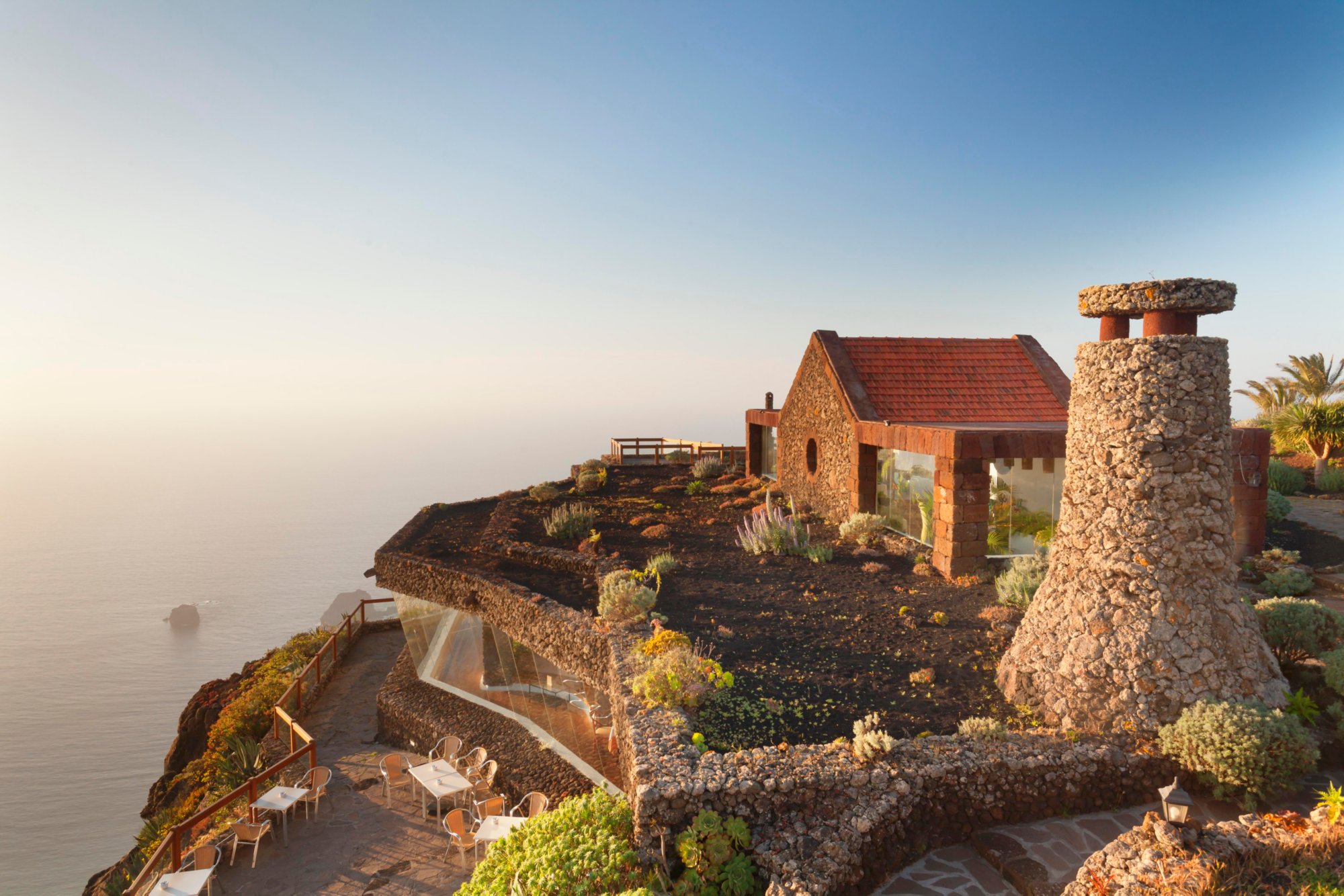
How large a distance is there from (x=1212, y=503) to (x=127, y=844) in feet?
182

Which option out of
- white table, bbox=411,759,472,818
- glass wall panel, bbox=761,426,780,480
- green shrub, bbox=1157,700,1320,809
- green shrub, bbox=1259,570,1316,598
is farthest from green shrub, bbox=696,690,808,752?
glass wall panel, bbox=761,426,780,480

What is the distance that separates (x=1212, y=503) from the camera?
6.41 m

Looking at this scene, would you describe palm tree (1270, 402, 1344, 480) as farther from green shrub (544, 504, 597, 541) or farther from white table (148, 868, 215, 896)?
white table (148, 868, 215, 896)

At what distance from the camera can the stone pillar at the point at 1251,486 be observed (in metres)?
11.5

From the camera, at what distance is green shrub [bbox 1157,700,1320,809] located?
5.72 m

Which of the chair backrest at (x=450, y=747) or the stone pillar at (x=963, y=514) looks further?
the chair backrest at (x=450, y=747)

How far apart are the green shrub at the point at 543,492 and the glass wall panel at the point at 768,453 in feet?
24.2

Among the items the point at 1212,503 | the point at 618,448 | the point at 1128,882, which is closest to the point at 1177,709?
the point at 1212,503

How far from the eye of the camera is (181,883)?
29.1ft

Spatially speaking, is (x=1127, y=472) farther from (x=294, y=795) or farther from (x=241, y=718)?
(x=241, y=718)

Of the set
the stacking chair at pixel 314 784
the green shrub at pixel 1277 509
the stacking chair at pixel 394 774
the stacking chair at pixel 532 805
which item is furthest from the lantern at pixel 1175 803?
the green shrub at pixel 1277 509

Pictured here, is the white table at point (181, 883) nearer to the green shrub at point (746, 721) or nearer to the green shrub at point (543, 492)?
the green shrub at point (746, 721)

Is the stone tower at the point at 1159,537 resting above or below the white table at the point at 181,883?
above

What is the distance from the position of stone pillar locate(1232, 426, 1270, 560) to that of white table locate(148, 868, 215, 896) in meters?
17.0
